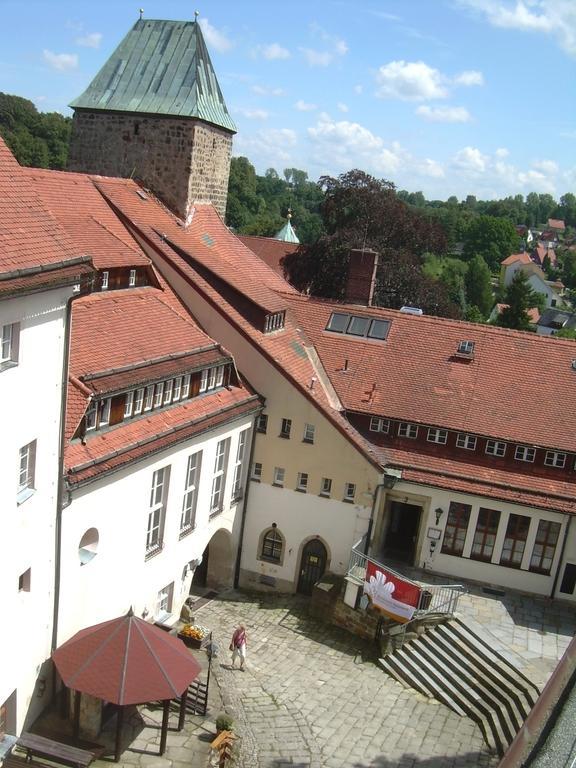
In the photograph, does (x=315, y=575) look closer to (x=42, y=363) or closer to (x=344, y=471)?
(x=344, y=471)

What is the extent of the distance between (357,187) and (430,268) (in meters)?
70.7

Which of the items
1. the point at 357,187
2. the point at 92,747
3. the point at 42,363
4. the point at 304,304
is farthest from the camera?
the point at 357,187

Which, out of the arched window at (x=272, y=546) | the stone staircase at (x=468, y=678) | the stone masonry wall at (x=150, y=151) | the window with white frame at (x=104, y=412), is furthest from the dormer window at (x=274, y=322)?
the stone staircase at (x=468, y=678)

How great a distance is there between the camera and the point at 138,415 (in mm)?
18938

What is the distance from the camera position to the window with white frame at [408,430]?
25.4 meters

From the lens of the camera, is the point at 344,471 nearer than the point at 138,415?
No

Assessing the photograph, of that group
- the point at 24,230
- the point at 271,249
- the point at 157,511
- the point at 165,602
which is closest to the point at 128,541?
the point at 157,511

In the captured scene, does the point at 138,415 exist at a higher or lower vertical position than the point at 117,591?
higher

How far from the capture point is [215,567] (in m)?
25.5

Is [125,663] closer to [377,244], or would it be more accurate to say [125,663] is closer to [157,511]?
[157,511]

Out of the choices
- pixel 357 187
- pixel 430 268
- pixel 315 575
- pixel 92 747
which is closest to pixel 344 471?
pixel 315 575

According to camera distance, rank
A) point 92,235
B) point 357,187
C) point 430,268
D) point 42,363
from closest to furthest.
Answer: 1. point 42,363
2. point 92,235
3. point 357,187
4. point 430,268

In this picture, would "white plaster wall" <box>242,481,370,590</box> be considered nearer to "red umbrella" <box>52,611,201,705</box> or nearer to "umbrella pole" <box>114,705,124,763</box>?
"red umbrella" <box>52,611,201,705</box>

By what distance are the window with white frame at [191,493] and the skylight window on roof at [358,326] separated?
29.9 ft
